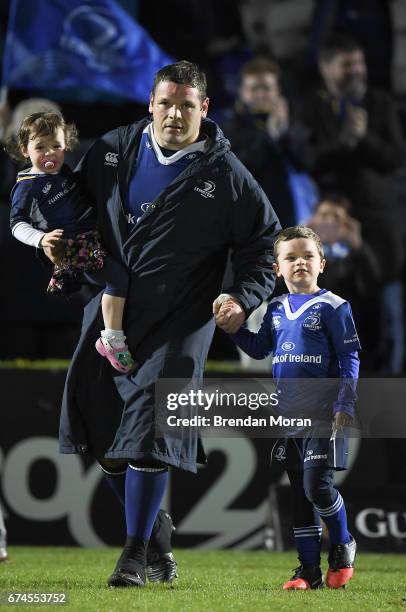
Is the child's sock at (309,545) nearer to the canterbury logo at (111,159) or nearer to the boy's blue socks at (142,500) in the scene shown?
the boy's blue socks at (142,500)

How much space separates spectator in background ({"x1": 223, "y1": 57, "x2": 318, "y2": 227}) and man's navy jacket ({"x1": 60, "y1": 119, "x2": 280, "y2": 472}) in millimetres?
4419

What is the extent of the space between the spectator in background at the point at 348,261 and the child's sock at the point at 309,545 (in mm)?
4175

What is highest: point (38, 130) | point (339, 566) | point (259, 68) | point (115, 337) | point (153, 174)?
point (259, 68)

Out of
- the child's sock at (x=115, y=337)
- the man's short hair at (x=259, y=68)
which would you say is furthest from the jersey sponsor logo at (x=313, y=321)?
the man's short hair at (x=259, y=68)

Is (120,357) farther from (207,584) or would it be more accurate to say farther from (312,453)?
(207,584)

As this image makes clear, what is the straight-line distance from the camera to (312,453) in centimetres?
495

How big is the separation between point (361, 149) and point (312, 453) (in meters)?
5.75

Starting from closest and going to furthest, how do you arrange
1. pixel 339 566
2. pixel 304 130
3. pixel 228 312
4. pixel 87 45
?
pixel 228 312 < pixel 339 566 < pixel 304 130 < pixel 87 45

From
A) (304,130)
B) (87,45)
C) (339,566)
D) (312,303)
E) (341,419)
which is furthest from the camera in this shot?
(87,45)

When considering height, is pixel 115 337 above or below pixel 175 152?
below

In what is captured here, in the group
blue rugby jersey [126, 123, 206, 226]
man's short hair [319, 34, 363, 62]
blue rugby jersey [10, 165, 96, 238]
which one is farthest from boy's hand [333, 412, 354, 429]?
man's short hair [319, 34, 363, 62]

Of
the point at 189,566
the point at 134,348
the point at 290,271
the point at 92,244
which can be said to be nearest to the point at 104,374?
the point at 134,348

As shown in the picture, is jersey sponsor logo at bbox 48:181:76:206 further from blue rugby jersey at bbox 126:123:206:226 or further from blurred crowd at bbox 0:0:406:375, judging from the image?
blurred crowd at bbox 0:0:406:375

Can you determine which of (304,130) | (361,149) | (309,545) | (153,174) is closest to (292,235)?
(153,174)
